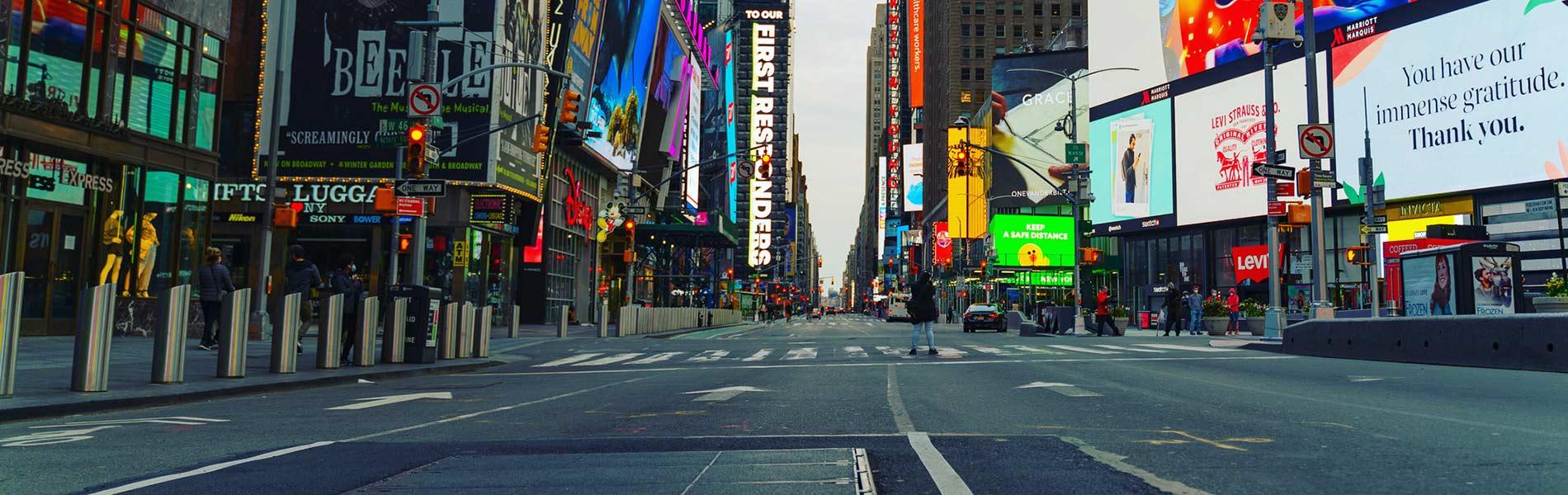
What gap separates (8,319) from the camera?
30.5 feet

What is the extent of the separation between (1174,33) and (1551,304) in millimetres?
48951

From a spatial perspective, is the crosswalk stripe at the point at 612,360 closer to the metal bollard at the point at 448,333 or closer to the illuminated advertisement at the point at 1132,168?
the metal bollard at the point at 448,333

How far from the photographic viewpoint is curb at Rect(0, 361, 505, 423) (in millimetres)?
8884

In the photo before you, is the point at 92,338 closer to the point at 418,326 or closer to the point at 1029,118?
the point at 418,326

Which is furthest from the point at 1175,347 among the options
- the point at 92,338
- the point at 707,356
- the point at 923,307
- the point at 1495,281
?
the point at 92,338

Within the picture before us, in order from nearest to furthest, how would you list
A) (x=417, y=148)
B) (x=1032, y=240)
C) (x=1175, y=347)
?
(x=417, y=148), (x=1175, y=347), (x=1032, y=240)

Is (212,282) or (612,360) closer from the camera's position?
(212,282)

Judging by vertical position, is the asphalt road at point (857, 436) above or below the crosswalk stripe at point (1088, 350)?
below

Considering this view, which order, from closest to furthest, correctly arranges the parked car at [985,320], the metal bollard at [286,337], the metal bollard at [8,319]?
the metal bollard at [8,319] → the metal bollard at [286,337] → the parked car at [985,320]

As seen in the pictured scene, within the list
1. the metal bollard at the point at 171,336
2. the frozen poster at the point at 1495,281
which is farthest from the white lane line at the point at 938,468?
the frozen poster at the point at 1495,281

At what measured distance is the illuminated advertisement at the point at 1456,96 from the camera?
4247cm

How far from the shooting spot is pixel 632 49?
56.7 metres

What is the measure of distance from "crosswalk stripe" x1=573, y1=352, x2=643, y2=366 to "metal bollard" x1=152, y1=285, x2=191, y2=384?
24.1 ft

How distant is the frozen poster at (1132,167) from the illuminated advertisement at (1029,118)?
2465 cm
